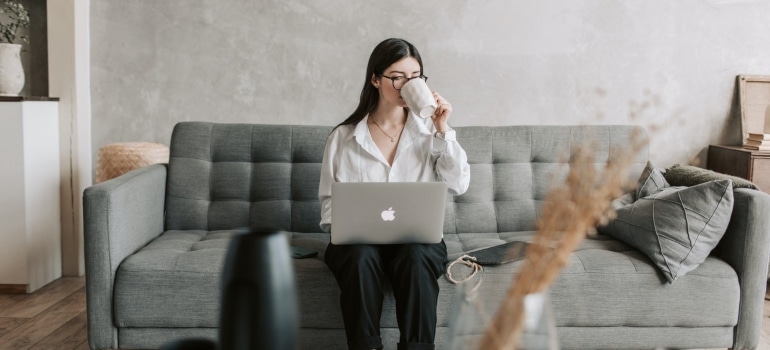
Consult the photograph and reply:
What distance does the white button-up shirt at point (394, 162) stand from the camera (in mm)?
2553

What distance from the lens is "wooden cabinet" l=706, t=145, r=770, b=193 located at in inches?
133

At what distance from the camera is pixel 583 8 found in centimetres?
368

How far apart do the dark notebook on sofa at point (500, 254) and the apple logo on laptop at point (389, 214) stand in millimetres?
489

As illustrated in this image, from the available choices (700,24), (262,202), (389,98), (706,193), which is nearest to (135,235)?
(262,202)

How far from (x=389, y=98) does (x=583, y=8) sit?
166cm

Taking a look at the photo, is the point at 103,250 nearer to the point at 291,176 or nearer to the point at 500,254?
the point at 291,176

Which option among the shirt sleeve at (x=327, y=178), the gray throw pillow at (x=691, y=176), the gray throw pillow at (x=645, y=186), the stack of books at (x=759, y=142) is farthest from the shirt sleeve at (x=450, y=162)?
the stack of books at (x=759, y=142)

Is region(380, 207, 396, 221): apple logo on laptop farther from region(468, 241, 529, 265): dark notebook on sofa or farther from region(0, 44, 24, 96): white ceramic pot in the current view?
region(0, 44, 24, 96): white ceramic pot

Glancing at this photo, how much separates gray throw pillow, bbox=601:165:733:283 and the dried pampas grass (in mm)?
1705

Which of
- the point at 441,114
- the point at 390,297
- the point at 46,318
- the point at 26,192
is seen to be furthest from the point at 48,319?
the point at 441,114

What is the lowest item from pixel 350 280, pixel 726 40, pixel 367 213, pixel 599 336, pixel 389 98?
pixel 599 336

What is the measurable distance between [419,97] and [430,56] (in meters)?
1.51

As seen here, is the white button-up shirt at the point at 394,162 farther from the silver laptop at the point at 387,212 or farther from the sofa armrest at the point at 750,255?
the sofa armrest at the point at 750,255

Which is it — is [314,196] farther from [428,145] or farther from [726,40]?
[726,40]
